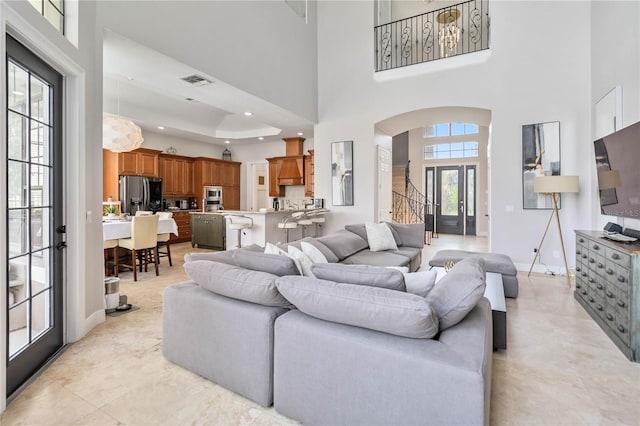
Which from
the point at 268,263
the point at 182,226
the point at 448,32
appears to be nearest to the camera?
the point at 268,263

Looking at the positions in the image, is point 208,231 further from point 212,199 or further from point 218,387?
point 218,387

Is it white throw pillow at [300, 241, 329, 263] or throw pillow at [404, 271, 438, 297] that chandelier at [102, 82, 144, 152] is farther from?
throw pillow at [404, 271, 438, 297]

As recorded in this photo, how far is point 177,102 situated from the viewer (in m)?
7.31

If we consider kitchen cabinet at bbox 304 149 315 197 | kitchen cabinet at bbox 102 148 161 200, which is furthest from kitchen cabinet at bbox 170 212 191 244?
kitchen cabinet at bbox 304 149 315 197

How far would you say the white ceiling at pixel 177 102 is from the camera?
395cm

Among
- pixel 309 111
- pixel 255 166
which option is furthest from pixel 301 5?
pixel 255 166

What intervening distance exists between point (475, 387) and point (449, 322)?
340 mm

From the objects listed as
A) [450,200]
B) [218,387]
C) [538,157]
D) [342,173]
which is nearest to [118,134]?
[342,173]

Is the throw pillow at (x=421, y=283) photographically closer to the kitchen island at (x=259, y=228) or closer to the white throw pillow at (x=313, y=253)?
the white throw pillow at (x=313, y=253)

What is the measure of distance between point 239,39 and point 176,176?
191 inches

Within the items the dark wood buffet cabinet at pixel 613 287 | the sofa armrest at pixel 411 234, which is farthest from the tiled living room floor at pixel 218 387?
the sofa armrest at pixel 411 234

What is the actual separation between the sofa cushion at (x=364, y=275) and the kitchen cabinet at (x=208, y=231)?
5815 mm

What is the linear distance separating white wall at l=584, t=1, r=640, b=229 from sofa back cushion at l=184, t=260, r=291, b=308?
3.86 metres

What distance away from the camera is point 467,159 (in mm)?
10391
